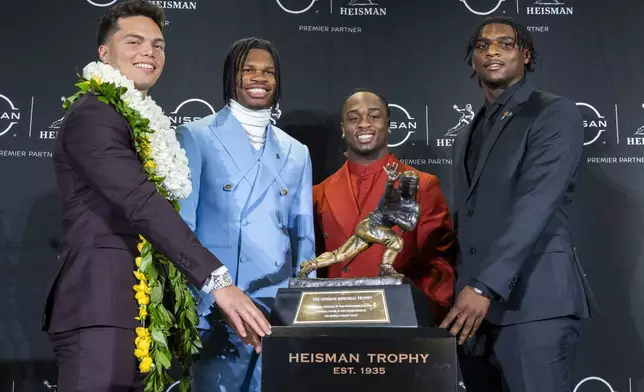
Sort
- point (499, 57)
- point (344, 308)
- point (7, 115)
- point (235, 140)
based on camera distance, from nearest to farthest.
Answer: point (344, 308) < point (235, 140) < point (499, 57) < point (7, 115)

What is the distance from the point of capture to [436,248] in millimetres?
3357

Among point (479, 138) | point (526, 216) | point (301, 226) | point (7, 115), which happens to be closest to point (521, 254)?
point (526, 216)

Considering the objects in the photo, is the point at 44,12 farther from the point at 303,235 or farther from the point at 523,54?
the point at 523,54

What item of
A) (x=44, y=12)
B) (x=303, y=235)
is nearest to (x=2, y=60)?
(x=44, y=12)

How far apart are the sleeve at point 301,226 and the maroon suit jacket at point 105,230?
0.88 metres

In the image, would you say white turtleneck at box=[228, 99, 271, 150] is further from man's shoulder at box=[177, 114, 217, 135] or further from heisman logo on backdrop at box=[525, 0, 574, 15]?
heisman logo on backdrop at box=[525, 0, 574, 15]

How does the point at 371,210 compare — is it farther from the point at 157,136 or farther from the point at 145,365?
the point at 145,365

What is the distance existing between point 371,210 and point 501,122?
0.75 m

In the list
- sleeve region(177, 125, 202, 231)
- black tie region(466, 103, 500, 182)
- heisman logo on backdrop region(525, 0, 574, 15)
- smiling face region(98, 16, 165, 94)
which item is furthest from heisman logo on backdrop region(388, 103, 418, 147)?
smiling face region(98, 16, 165, 94)

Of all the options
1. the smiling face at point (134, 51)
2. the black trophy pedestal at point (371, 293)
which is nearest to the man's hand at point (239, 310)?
the black trophy pedestal at point (371, 293)

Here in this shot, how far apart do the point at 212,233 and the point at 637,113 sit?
274 cm

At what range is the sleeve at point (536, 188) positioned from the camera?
2617 mm

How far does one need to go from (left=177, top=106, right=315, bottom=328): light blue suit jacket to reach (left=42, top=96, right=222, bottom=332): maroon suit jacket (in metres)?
0.58

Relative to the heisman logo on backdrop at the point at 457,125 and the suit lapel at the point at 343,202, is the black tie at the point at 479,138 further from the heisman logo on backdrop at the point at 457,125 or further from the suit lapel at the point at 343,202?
the heisman logo on backdrop at the point at 457,125
